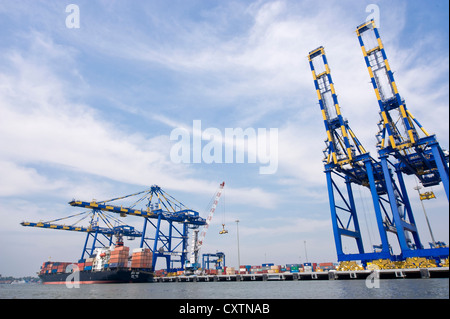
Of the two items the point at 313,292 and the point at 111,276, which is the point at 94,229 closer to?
the point at 111,276

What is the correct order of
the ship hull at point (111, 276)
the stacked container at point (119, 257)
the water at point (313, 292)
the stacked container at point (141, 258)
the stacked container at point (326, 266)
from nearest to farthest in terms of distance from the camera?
1. the water at point (313, 292)
2. the ship hull at point (111, 276)
3. the stacked container at point (119, 257)
4. the stacked container at point (141, 258)
5. the stacked container at point (326, 266)

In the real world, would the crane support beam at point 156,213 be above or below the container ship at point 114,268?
above

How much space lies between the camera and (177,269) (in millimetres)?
76312

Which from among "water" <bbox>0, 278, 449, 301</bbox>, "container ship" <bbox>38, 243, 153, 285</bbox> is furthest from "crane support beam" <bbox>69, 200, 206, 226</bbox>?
"water" <bbox>0, 278, 449, 301</bbox>

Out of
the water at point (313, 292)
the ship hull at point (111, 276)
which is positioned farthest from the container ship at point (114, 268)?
the water at point (313, 292)

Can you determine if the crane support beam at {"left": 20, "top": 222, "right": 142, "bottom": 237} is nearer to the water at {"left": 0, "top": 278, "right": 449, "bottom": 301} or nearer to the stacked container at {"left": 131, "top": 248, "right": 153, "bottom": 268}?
the stacked container at {"left": 131, "top": 248, "right": 153, "bottom": 268}

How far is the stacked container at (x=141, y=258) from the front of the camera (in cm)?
6246

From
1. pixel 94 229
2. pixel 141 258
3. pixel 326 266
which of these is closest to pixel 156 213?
pixel 141 258

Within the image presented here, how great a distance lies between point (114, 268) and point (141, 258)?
6.55m

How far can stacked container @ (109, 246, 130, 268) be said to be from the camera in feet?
193

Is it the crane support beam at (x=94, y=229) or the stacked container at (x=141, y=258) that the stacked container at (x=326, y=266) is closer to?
the stacked container at (x=141, y=258)

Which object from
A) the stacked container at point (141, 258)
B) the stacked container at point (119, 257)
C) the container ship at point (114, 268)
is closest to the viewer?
the container ship at point (114, 268)
